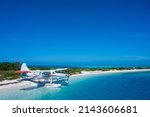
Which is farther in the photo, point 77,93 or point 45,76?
point 45,76

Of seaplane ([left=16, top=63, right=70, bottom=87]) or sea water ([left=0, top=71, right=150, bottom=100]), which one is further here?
seaplane ([left=16, top=63, right=70, bottom=87])

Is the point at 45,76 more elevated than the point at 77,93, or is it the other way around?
the point at 45,76

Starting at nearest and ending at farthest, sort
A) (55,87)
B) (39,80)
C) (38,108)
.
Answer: (38,108) → (55,87) → (39,80)

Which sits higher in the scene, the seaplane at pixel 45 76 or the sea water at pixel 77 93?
the seaplane at pixel 45 76

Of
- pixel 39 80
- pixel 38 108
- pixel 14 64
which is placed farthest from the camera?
pixel 14 64

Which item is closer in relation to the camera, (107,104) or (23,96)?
(107,104)

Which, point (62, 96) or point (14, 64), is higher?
point (14, 64)

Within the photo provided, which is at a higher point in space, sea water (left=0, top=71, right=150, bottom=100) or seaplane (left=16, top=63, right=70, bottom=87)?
seaplane (left=16, top=63, right=70, bottom=87)

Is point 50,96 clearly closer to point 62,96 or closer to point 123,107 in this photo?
point 62,96

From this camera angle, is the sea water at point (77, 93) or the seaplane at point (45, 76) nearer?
the sea water at point (77, 93)

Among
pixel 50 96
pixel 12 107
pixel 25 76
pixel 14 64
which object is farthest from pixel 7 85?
pixel 14 64
